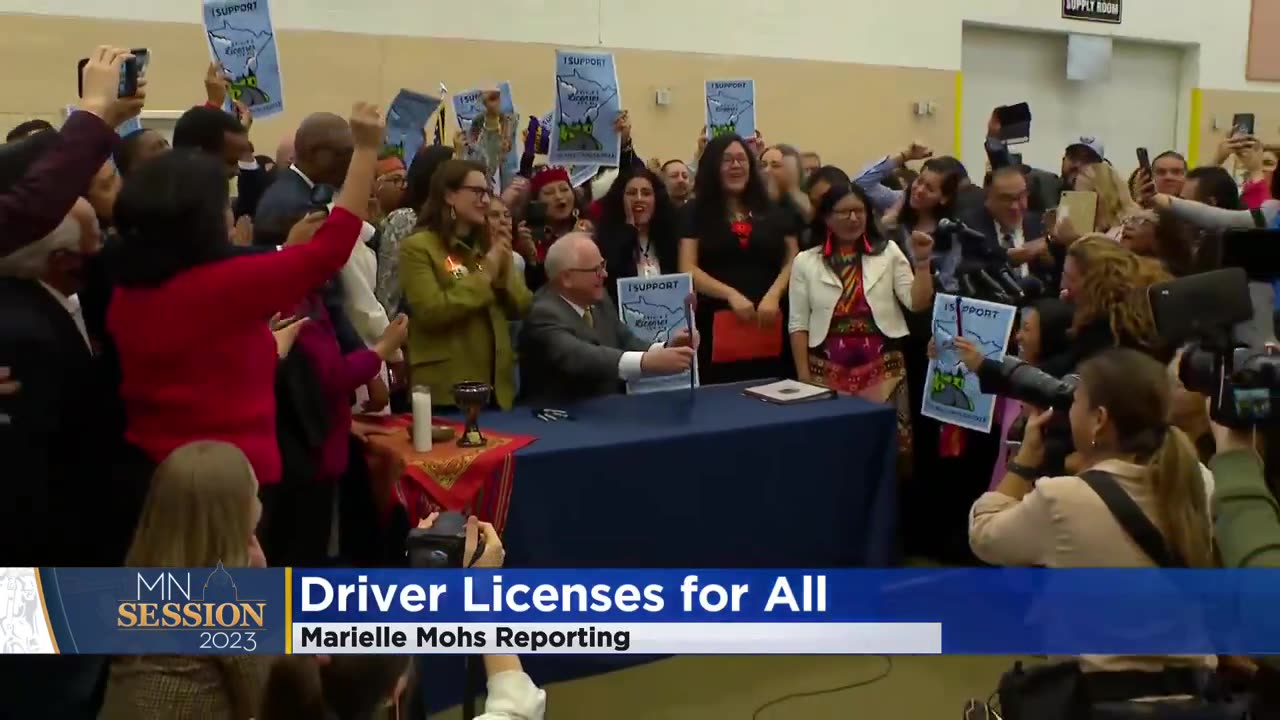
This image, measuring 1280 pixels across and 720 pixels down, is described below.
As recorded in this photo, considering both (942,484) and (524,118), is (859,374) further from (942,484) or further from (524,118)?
(524,118)

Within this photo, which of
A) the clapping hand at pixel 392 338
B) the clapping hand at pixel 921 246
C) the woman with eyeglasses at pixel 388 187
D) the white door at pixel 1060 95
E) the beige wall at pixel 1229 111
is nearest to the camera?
the clapping hand at pixel 392 338

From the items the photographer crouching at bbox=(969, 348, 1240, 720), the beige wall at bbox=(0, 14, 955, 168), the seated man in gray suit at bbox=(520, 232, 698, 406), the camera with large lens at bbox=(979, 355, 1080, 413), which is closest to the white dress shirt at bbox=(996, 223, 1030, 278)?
the seated man in gray suit at bbox=(520, 232, 698, 406)

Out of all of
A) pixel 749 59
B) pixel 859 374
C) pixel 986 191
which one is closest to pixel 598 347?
pixel 859 374

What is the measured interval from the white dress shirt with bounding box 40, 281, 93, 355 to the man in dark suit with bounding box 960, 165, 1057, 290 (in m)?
2.91

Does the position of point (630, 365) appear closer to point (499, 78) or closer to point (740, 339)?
point (740, 339)

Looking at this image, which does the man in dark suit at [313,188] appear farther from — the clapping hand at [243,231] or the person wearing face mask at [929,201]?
the person wearing face mask at [929,201]

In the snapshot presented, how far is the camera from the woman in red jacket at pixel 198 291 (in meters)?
2.08

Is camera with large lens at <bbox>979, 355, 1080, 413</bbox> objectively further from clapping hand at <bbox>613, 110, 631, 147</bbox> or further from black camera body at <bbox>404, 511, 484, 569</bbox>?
clapping hand at <bbox>613, 110, 631, 147</bbox>

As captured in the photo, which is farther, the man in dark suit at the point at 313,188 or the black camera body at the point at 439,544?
the man in dark suit at the point at 313,188

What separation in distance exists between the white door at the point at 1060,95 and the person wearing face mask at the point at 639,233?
5887mm

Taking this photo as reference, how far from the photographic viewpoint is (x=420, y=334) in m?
3.20

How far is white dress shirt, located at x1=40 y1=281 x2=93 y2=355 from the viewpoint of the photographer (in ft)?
7.06

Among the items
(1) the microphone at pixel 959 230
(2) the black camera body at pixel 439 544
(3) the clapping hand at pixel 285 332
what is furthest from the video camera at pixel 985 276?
(2) the black camera body at pixel 439 544

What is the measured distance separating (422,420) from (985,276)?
71.9 inches
